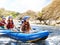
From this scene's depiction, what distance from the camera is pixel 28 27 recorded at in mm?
15906

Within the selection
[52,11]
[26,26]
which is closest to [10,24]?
[26,26]

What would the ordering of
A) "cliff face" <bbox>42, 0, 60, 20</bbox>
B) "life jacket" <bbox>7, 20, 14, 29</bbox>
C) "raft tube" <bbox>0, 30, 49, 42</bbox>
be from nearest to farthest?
Answer: "raft tube" <bbox>0, 30, 49, 42</bbox> < "life jacket" <bbox>7, 20, 14, 29</bbox> < "cliff face" <bbox>42, 0, 60, 20</bbox>

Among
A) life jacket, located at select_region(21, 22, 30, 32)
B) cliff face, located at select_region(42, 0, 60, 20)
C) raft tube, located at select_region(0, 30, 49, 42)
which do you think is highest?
cliff face, located at select_region(42, 0, 60, 20)

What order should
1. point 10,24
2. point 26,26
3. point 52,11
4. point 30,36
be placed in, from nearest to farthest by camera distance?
point 30,36, point 26,26, point 10,24, point 52,11

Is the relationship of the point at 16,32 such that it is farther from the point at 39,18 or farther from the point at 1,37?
the point at 39,18

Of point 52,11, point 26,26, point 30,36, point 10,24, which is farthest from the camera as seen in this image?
point 52,11

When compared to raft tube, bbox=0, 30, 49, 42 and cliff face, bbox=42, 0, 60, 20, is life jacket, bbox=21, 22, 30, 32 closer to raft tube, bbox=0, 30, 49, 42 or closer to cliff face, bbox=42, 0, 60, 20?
raft tube, bbox=0, 30, 49, 42

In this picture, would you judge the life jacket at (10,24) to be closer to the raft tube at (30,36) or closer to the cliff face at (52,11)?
the raft tube at (30,36)

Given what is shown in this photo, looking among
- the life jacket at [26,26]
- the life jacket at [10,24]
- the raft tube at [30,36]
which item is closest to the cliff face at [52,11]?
the life jacket at [10,24]

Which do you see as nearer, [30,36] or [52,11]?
[30,36]

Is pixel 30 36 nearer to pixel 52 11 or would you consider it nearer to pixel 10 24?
pixel 10 24

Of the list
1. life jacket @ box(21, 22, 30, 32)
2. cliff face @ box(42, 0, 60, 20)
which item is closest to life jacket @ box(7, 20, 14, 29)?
life jacket @ box(21, 22, 30, 32)

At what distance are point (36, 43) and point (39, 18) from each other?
184 ft

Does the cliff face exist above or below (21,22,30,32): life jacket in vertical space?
above
